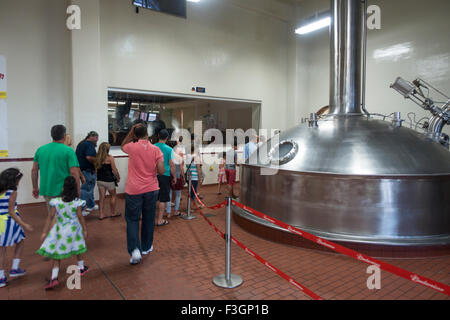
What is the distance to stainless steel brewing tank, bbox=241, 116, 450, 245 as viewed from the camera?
412 cm

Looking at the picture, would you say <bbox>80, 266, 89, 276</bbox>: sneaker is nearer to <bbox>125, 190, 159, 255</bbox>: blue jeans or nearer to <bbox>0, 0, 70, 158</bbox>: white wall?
<bbox>125, 190, 159, 255</bbox>: blue jeans

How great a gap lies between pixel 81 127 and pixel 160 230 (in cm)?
362

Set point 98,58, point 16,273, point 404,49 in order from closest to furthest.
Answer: point 16,273 → point 98,58 → point 404,49

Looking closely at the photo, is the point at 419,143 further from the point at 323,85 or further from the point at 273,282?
the point at 323,85

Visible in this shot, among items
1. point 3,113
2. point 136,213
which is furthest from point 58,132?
point 3,113

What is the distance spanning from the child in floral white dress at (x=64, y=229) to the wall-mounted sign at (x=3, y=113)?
4662 mm

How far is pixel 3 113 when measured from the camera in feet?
21.7

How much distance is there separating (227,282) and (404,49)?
9001 millimetres

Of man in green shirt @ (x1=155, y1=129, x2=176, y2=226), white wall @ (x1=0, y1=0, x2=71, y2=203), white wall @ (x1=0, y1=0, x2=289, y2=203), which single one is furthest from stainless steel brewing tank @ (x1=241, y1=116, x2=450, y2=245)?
white wall @ (x1=0, y1=0, x2=71, y2=203)

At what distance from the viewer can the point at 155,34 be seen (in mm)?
8484

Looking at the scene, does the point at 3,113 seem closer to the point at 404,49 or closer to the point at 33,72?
the point at 33,72

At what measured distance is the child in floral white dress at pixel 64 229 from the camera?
10.1 feet

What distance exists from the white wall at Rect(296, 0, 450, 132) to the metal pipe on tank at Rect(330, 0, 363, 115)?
4058 mm

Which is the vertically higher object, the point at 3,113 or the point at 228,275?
the point at 3,113
